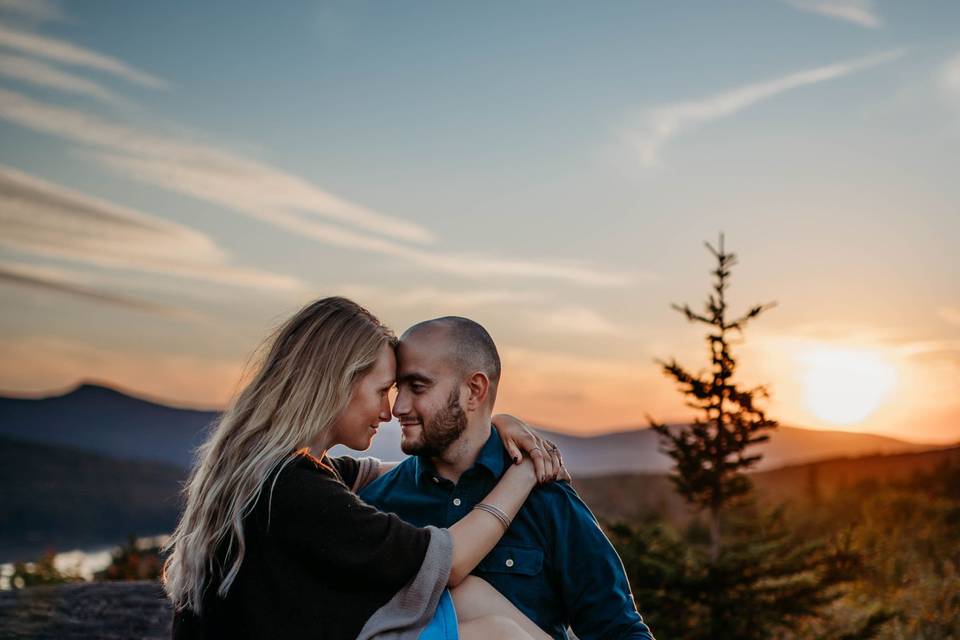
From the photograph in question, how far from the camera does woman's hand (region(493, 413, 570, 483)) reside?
3.88m

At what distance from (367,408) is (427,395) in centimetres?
35

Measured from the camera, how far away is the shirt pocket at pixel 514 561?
12.6 feet

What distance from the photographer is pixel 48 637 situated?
5.31 meters

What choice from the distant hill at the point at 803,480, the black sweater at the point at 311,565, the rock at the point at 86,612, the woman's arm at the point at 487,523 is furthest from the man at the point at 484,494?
the distant hill at the point at 803,480

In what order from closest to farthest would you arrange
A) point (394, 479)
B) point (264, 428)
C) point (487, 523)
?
point (264, 428), point (487, 523), point (394, 479)

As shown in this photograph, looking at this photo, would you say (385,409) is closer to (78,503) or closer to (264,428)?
(264,428)

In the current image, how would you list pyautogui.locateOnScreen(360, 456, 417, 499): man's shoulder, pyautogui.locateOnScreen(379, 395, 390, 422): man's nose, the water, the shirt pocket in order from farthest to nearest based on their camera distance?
the water < pyautogui.locateOnScreen(360, 456, 417, 499): man's shoulder < the shirt pocket < pyautogui.locateOnScreen(379, 395, 390, 422): man's nose

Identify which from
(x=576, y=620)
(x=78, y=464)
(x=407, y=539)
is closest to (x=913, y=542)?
(x=576, y=620)

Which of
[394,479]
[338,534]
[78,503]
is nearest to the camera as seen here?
[338,534]

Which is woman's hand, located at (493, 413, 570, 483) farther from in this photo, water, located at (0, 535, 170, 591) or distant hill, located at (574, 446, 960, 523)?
distant hill, located at (574, 446, 960, 523)

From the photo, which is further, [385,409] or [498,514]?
[385,409]

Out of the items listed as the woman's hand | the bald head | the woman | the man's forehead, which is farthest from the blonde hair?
the woman's hand

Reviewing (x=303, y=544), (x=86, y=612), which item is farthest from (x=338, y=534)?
(x=86, y=612)

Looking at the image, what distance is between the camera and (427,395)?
3.90 meters
